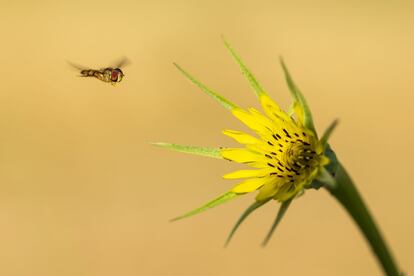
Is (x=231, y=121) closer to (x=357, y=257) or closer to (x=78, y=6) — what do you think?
(x=357, y=257)

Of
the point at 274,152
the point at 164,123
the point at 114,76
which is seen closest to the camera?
the point at 274,152

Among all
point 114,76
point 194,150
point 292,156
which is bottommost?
point 292,156

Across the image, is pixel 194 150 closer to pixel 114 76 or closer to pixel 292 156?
pixel 292 156

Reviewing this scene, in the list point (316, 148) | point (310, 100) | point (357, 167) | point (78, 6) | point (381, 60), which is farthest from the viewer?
point (78, 6)

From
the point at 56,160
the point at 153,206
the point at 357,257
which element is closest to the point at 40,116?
the point at 56,160

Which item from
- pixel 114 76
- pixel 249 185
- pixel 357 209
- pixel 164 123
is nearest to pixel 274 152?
pixel 249 185

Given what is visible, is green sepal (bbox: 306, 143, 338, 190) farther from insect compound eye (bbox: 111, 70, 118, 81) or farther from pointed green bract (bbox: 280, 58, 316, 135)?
insect compound eye (bbox: 111, 70, 118, 81)

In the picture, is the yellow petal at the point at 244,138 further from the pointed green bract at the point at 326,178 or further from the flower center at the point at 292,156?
the pointed green bract at the point at 326,178

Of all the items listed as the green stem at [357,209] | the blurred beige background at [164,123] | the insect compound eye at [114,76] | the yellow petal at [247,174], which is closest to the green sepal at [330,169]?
the green stem at [357,209]
